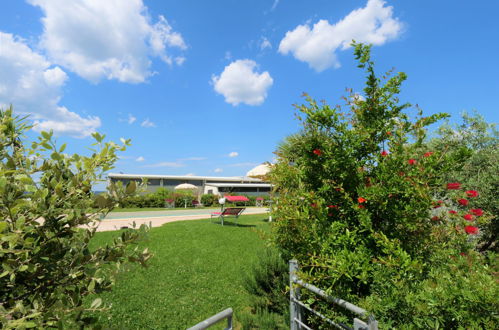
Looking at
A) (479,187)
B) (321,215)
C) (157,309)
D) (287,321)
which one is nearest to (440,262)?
(321,215)

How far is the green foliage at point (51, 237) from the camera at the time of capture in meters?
1.27

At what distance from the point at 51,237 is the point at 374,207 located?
9.28 feet

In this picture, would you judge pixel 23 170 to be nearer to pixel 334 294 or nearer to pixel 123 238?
pixel 123 238

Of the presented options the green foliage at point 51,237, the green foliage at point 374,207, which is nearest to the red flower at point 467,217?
the green foliage at point 374,207

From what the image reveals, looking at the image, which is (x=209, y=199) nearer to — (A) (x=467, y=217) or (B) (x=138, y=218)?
(B) (x=138, y=218)

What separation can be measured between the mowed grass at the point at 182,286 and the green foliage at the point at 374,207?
1.43 meters

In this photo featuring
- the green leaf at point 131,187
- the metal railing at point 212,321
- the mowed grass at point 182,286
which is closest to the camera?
the green leaf at point 131,187

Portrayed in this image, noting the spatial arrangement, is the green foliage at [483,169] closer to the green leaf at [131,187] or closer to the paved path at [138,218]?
the green leaf at [131,187]

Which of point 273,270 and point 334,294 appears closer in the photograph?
point 334,294

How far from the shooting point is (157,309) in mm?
5359

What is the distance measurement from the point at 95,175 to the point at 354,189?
8.40 ft

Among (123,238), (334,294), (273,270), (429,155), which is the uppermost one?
(429,155)

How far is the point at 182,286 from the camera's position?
6582 mm

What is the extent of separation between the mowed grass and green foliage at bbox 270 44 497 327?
143 centimetres
